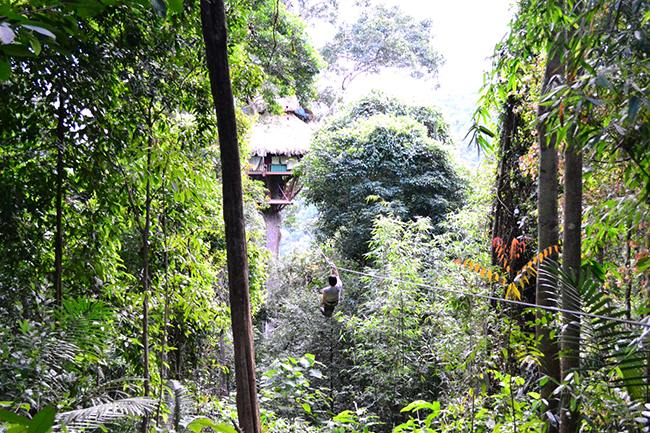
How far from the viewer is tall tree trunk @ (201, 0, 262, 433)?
191 cm

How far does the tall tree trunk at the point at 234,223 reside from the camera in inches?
75.0

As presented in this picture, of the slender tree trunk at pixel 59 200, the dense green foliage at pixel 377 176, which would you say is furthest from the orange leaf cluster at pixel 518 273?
the dense green foliage at pixel 377 176

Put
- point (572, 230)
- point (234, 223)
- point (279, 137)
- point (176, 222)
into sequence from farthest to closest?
point (279, 137) < point (176, 222) < point (234, 223) < point (572, 230)

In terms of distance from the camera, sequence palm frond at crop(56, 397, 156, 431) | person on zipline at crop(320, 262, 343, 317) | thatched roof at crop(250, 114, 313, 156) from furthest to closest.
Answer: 1. thatched roof at crop(250, 114, 313, 156)
2. person on zipline at crop(320, 262, 343, 317)
3. palm frond at crop(56, 397, 156, 431)

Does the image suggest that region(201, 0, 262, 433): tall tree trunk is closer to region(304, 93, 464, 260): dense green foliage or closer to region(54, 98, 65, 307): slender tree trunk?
region(54, 98, 65, 307): slender tree trunk

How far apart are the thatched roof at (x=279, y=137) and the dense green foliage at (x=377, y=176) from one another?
1380mm

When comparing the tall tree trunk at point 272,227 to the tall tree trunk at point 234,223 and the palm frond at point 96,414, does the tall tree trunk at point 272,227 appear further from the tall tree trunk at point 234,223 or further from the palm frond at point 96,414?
the palm frond at point 96,414

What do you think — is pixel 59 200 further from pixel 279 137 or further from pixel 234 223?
pixel 279 137

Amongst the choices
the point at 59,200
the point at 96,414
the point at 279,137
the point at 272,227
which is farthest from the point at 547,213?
the point at 272,227

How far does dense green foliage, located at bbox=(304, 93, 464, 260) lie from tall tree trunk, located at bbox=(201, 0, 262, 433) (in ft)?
16.9

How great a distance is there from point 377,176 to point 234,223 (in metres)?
5.65

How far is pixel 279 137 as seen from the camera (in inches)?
359

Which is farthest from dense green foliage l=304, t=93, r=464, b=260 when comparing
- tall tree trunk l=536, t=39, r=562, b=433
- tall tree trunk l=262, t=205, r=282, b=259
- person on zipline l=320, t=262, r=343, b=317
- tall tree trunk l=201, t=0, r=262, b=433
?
tall tree trunk l=201, t=0, r=262, b=433

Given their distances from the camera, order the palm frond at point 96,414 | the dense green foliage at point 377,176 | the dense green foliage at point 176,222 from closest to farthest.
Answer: the palm frond at point 96,414
the dense green foliage at point 176,222
the dense green foliage at point 377,176
